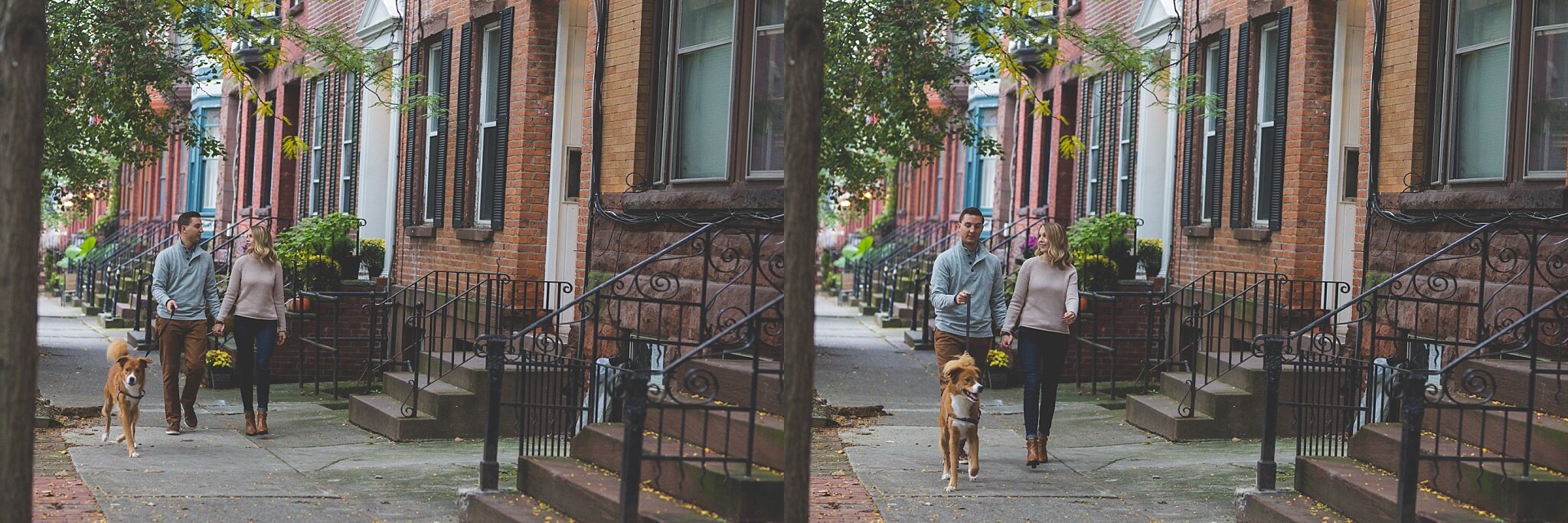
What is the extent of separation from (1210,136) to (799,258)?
10434 mm

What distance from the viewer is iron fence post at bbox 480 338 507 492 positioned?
27.9 feet

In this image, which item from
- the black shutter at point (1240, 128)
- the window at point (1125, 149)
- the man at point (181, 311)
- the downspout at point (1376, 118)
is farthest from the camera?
the window at point (1125, 149)

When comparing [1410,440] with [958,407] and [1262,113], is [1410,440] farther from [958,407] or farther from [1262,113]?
[1262,113]

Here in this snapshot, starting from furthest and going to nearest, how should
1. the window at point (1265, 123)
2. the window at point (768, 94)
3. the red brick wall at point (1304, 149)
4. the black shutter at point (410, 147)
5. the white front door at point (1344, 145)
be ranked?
1. the black shutter at point (410, 147)
2. the window at point (1265, 123)
3. the red brick wall at point (1304, 149)
4. the white front door at point (1344, 145)
5. the window at point (768, 94)

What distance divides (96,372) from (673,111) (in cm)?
870

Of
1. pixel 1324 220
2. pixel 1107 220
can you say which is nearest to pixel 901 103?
pixel 1107 220

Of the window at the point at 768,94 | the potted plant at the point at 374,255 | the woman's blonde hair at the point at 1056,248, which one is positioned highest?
the window at the point at 768,94

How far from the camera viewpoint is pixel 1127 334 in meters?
15.9

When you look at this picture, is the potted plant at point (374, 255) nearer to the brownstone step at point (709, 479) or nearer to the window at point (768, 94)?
the window at point (768, 94)

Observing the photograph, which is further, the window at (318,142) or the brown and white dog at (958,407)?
the window at (318,142)

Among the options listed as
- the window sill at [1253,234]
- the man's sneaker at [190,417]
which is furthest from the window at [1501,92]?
the man's sneaker at [190,417]

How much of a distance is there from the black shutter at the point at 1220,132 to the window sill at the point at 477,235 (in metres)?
6.48

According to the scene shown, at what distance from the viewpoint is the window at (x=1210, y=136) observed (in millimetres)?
14969

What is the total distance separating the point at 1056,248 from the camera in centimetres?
1014
